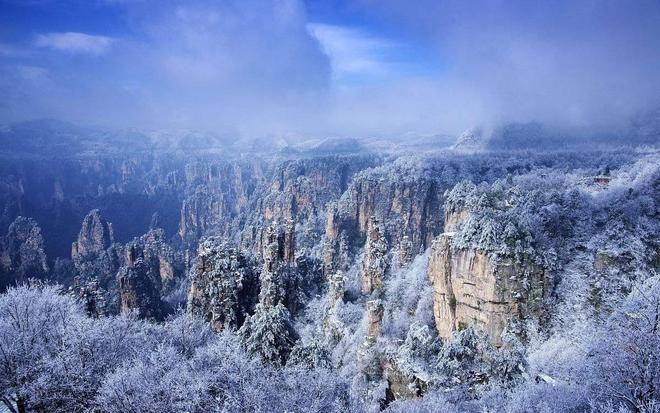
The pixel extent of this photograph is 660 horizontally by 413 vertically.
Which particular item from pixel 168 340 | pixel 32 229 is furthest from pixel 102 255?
pixel 168 340

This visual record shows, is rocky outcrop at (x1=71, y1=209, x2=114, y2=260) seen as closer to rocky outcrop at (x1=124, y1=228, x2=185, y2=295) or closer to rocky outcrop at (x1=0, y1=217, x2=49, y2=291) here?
rocky outcrop at (x1=0, y1=217, x2=49, y2=291)

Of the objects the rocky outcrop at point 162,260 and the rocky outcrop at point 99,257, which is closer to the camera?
the rocky outcrop at point 99,257

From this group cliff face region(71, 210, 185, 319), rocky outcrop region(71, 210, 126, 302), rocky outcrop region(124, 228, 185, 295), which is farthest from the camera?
rocky outcrop region(124, 228, 185, 295)

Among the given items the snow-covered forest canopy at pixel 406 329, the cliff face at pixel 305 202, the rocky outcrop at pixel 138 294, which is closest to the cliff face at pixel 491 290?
the snow-covered forest canopy at pixel 406 329

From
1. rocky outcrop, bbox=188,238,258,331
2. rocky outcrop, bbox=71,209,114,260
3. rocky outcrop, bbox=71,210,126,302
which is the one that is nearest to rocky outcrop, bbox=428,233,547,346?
rocky outcrop, bbox=188,238,258,331

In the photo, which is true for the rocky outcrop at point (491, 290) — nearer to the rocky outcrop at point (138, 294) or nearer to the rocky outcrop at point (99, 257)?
the rocky outcrop at point (138, 294)

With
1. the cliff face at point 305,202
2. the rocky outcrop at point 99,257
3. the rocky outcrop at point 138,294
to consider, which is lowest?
the rocky outcrop at point 99,257
